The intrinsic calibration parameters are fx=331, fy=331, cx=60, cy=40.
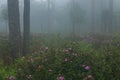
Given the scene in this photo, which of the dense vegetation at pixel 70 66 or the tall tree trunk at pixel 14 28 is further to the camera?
the tall tree trunk at pixel 14 28

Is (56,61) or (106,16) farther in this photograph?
(106,16)

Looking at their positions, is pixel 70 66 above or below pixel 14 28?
below

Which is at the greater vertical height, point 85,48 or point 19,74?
point 85,48

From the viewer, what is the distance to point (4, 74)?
6371 mm

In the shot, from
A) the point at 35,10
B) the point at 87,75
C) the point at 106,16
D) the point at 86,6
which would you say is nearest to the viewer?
the point at 87,75

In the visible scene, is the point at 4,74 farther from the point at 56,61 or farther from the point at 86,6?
the point at 86,6

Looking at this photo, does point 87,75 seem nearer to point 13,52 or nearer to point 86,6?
point 13,52

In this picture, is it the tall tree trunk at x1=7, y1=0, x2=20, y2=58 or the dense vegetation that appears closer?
the dense vegetation

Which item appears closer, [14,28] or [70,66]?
[70,66]

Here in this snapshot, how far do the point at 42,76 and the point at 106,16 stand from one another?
137ft

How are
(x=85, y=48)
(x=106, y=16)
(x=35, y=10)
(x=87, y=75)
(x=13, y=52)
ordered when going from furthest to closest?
(x=35, y=10), (x=106, y=16), (x=13, y=52), (x=85, y=48), (x=87, y=75)

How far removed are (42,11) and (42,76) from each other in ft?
215

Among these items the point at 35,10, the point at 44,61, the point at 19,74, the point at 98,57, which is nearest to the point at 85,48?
the point at 98,57

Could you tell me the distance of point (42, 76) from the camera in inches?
240
